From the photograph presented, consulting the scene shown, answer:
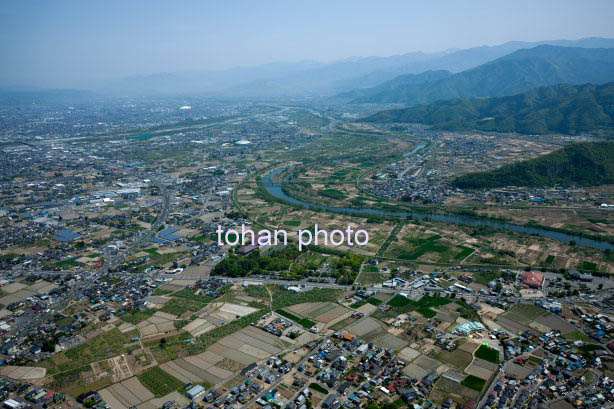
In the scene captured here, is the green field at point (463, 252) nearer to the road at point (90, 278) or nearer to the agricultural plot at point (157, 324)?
the agricultural plot at point (157, 324)

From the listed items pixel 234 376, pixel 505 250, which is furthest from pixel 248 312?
pixel 505 250

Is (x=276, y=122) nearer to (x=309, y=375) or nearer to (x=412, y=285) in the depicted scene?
(x=412, y=285)

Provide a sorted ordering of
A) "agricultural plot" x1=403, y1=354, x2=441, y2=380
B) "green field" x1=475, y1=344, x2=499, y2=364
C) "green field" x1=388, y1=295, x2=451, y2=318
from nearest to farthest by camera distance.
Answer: "agricultural plot" x1=403, y1=354, x2=441, y2=380
"green field" x1=475, y1=344, x2=499, y2=364
"green field" x1=388, y1=295, x2=451, y2=318

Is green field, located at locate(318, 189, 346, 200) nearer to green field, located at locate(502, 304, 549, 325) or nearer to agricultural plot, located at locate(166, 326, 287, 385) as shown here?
green field, located at locate(502, 304, 549, 325)

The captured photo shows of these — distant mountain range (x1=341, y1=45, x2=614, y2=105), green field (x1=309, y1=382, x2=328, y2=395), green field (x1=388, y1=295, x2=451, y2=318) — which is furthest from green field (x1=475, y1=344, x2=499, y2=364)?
distant mountain range (x1=341, y1=45, x2=614, y2=105)

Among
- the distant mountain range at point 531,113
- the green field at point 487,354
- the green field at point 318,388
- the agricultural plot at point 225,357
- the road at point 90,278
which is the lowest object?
the green field at point 487,354

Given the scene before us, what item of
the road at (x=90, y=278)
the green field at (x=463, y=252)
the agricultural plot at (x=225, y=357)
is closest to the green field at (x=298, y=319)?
the agricultural plot at (x=225, y=357)
